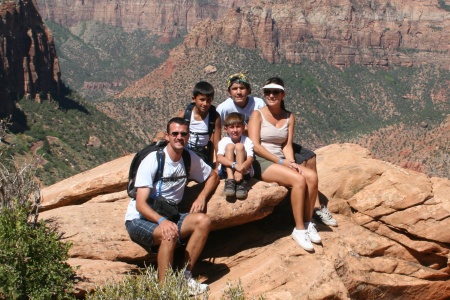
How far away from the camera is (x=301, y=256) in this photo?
9.96 meters

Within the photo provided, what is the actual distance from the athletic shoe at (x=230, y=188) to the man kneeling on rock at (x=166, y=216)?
2.73ft

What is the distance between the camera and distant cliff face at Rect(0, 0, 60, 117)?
71.7m

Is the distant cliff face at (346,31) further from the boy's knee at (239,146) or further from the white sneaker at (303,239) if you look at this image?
the white sneaker at (303,239)

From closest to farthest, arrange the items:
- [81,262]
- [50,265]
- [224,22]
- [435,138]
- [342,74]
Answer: [50,265] < [81,262] < [435,138] < [224,22] < [342,74]

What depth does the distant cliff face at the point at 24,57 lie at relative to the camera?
71.7m

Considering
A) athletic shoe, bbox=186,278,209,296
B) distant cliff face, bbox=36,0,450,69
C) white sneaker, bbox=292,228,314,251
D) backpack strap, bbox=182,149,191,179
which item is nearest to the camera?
athletic shoe, bbox=186,278,209,296

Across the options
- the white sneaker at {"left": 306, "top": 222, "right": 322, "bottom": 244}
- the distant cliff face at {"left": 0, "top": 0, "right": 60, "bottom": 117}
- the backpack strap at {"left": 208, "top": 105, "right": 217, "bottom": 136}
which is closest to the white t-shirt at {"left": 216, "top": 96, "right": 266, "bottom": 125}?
the backpack strap at {"left": 208, "top": 105, "right": 217, "bottom": 136}

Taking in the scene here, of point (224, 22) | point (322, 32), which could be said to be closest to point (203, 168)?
point (224, 22)

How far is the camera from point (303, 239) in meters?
9.96

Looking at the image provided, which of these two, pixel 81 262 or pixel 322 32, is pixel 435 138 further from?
pixel 322 32

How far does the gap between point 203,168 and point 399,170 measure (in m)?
5.16

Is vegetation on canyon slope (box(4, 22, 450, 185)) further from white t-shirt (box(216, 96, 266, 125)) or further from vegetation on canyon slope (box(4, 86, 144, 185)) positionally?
white t-shirt (box(216, 96, 266, 125))

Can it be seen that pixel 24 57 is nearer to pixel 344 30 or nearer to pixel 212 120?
pixel 212 120

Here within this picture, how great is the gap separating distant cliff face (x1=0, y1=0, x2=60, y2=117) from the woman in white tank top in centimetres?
6430
